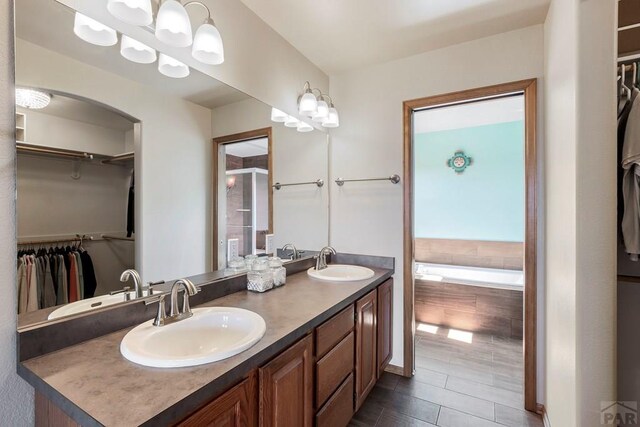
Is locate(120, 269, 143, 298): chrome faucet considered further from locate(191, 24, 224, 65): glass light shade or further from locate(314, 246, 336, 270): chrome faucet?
locate(314, 246, 336, 270): chrome faucet

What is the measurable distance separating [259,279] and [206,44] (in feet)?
3.94

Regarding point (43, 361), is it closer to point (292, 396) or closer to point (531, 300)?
point (292, 396)

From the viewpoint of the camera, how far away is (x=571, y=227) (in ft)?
3.96

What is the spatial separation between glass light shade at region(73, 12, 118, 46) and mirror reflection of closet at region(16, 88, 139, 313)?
0.76 feet

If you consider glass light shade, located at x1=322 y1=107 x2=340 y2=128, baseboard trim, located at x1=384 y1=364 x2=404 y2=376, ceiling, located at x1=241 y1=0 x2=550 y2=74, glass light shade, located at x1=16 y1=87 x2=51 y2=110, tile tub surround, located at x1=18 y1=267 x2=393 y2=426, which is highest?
ceiling, located at x1=241 y1=0 x2=550 y2=74

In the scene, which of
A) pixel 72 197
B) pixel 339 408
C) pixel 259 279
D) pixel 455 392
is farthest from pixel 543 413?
pixel 72 197

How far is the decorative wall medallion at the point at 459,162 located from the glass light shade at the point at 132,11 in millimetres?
3795

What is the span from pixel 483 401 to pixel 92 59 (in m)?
2.82

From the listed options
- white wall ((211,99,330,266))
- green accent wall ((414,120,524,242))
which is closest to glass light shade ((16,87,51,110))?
white wall ((211,99,330,266))

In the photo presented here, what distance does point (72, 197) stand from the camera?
1099 millimetres

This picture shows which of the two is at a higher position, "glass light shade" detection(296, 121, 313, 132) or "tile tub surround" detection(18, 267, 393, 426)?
"glass light shade" detection(296, 121, 313, 132)

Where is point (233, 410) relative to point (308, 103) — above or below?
below

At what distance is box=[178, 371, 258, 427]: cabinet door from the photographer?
76 centimetres

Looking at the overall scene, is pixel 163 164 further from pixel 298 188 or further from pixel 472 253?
pixel 472 253
